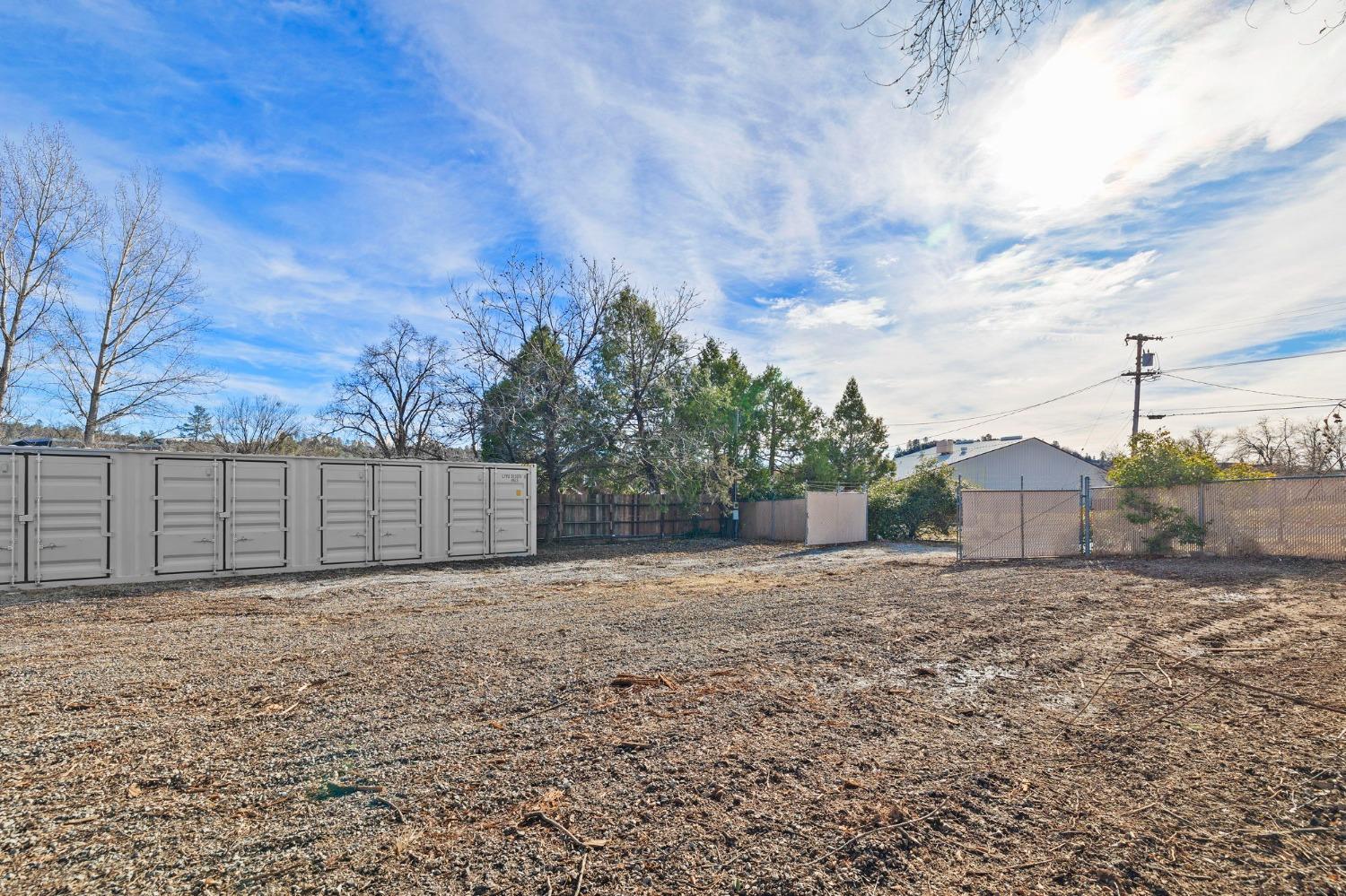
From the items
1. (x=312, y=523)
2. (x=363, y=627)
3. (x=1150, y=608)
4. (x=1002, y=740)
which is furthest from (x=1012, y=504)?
(x=312, y=523)

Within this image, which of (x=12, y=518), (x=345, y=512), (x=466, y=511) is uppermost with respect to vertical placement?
(x=12, y=518)

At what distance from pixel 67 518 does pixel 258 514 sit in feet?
8.63

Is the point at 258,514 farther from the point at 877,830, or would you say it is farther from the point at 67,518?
the point at 877,830

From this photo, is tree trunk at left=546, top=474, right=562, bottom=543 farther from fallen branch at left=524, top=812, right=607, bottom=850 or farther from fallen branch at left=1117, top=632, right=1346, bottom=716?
fallen branch at left=524, top=812, right=607, bottom=850

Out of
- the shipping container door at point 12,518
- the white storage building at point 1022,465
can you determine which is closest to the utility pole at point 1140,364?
the white storage building at point 1022,465

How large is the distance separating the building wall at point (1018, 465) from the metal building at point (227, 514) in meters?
30.2

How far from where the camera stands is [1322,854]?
7.71 feet

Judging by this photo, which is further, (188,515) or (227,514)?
(227,514)

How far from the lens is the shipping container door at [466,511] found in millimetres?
14555

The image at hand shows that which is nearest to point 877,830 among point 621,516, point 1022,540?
point 1022,540

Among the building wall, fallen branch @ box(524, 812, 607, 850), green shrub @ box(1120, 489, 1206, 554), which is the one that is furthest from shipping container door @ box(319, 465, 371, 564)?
the building wall

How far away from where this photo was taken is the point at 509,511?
15.6m

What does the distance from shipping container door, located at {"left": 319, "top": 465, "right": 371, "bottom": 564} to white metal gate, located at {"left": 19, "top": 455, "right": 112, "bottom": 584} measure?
3281 millimetres

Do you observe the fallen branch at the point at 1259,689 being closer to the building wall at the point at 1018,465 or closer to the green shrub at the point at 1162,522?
the green shrub at the point at 1162,522
